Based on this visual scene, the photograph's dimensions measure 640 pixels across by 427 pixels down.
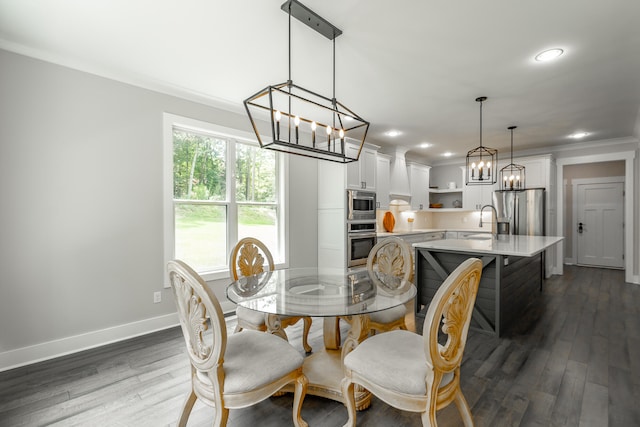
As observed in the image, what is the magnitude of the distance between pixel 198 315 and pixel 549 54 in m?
3.36

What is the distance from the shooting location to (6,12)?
209cm

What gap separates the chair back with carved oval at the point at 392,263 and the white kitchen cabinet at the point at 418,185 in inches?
157

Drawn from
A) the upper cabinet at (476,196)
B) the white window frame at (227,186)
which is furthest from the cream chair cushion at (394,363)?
the upper cabinet at (476,196)

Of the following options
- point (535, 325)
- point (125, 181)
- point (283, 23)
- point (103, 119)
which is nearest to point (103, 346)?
point (125, 181)

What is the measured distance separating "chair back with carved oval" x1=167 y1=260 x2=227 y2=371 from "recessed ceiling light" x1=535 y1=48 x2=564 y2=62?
10.5 feet

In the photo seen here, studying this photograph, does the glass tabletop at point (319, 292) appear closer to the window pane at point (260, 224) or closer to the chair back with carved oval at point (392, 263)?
the chair back with carved oval at point (392, 263)

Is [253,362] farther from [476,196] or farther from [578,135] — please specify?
[476,196]

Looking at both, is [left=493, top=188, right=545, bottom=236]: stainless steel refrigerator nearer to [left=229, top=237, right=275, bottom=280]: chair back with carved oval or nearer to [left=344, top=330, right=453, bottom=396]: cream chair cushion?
[left=229, top=237, right=275, bottom=280]: chair back with carved oval

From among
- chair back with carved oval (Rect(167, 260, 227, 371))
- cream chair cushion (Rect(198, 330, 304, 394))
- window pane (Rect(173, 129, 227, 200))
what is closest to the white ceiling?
window pane (Rect(173, 129, 227, 200))

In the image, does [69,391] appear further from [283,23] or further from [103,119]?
[283,23]

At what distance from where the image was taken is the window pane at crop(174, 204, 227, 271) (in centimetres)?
356

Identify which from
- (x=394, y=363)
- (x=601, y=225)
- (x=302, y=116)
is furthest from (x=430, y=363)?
(x=601, y=225)

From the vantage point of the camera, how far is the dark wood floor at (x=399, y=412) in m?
1.81

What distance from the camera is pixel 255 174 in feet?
13.9
